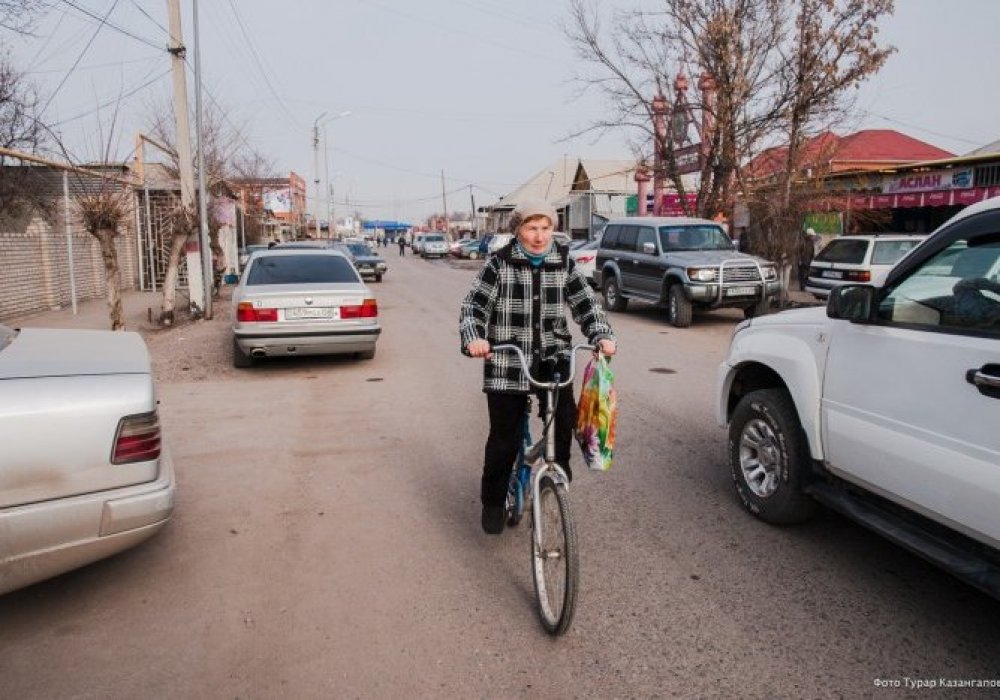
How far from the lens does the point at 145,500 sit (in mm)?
3344

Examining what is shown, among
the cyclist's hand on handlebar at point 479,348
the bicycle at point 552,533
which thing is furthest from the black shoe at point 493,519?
the cyclist's hand on handlebar at point 479,348

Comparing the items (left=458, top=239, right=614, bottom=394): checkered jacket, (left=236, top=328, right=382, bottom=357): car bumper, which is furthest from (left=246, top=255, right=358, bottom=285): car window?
(left=458, top=239, right=614, bottom=394): checkered jacket

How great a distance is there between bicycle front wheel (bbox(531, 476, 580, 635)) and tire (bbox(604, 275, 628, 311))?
42.9 ft

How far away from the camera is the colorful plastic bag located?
338 centimetres

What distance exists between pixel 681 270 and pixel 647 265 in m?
1.30

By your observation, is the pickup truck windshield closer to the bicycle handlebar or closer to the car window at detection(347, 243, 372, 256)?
the bicycle handlebar

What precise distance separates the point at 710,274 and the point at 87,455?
1162 cm

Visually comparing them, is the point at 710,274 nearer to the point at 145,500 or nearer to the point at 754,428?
the point at 754,428

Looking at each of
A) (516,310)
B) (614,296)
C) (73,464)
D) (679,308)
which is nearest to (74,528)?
(73,464)

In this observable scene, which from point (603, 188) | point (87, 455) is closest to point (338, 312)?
point (87, 455)

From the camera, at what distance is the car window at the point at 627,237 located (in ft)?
51.3

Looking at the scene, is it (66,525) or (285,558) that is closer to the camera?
(66,525)

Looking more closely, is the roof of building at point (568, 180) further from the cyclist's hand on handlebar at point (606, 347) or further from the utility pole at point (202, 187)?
the cyclist's hand on handlebar at point (606, 347)

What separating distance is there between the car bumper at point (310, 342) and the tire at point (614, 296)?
25.9 feet
